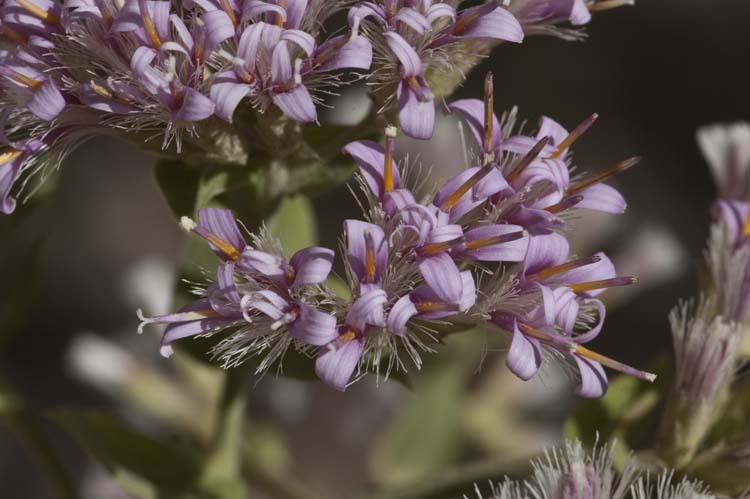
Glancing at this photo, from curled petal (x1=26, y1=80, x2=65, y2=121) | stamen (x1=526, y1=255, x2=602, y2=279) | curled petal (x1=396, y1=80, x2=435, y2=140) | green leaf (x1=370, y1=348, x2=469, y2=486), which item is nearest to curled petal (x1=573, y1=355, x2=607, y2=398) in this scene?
stamen (x1=526, y1=255, x2=602, y2=279)

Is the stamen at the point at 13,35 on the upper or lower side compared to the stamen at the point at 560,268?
upper

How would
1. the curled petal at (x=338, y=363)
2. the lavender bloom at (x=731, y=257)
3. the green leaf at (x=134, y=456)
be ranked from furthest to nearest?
the green leaf at (x=134, y=456)
the lavender bloom at (x=731, y=257)
the curled petal at (x=338, y=363)

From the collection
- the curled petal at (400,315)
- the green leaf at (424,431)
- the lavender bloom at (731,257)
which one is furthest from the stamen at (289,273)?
the green leaf at (424,431)

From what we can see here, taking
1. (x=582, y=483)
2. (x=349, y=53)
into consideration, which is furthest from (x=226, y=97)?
(x=582, y=483)

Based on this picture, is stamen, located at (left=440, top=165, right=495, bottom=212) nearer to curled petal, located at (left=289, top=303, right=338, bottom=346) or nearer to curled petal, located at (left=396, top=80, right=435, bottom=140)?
curled petal, located at (left=396, top=80, right=435, bottom=140)

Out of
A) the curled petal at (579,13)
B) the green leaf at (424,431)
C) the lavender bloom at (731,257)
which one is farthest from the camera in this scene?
the green leaf at (424,431)

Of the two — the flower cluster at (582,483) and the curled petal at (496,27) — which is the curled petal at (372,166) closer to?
the curled petal at (496,27)

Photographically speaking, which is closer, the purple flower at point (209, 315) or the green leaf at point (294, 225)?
the purple flower at point (209, 315)
